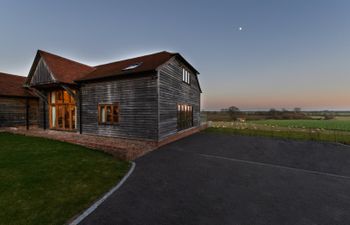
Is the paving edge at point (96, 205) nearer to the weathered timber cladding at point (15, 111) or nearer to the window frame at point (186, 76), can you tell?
the window frame at point (186, 76)

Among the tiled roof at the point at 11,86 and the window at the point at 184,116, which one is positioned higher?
the tiled roof at the point at 11,86

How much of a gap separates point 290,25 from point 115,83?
697 inches

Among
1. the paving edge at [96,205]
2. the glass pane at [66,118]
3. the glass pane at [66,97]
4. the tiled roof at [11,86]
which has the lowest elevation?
the paving edge at [96,205]

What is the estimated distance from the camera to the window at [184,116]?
1235 centimetres

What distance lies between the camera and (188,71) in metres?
14.0

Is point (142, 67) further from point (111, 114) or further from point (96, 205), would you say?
point (96, 205)

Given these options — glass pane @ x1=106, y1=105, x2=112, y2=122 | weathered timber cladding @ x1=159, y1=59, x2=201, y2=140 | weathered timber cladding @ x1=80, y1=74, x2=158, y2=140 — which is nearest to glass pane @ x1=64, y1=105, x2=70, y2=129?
weathered timber cladding @ x1=80, y1=74, x2=158, y2=140

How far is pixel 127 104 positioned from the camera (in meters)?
9.91

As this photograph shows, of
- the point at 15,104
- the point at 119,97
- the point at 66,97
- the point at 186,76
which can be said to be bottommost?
the point at 15,104

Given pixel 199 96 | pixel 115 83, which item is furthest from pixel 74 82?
pixel 199 96

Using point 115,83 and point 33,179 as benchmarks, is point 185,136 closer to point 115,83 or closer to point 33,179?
point 115,83

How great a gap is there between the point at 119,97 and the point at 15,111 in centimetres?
1417

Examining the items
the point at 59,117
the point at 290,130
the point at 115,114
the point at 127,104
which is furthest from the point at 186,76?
the point at 290,130

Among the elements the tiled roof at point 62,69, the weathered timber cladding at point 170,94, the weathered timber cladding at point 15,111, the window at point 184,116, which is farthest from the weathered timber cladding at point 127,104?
the weathered timber cladding at point 15,111
